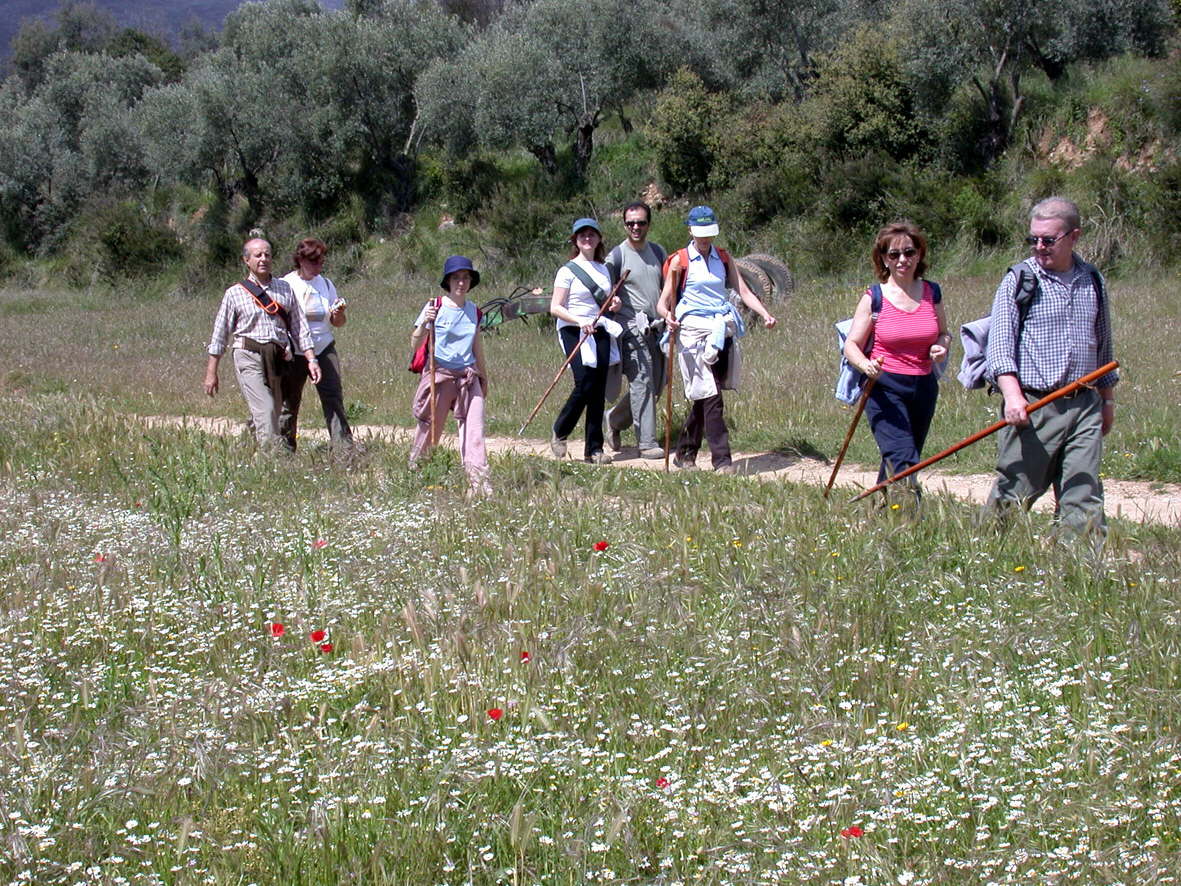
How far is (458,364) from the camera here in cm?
938

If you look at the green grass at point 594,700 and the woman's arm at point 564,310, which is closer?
the green grass at point 594,700

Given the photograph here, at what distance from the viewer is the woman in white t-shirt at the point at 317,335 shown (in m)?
10.4

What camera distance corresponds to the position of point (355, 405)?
1531 cm

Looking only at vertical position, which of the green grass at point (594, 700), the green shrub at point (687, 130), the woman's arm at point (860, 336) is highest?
the green shrub at point (687, 130)

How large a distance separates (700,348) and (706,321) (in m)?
0.21

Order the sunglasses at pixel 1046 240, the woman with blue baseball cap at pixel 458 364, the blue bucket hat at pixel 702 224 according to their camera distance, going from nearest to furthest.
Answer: the sunglasses at pixel 1046 240
the woman with blue baseball cap at pixel 458 364
the blue bucket hat at pixel 702 224

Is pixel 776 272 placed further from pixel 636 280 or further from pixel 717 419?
pixel 717 419

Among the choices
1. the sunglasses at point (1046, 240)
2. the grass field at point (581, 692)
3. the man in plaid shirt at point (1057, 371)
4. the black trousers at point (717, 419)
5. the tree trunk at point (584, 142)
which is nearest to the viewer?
the grass field at point (581, 692)

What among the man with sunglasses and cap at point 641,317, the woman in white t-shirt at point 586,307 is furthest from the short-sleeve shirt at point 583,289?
the man with sunglasses and cap at point 641,317

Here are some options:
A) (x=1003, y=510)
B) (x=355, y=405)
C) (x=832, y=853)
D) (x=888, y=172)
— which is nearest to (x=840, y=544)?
(x=1003, y=510)

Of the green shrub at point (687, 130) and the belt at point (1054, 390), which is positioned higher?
the green shrub at point (687, 130)

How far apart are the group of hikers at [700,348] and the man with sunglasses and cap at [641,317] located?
0.6 inches

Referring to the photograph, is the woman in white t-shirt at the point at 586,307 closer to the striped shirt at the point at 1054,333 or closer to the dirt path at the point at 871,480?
A: the dirt path at the point at 871,480

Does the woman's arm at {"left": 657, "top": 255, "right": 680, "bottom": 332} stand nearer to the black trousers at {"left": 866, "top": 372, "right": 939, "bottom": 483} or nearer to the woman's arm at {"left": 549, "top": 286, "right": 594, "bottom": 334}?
the woman's arm at {"left": 549, "top": 286, "right": 594, "bottom": 334}
